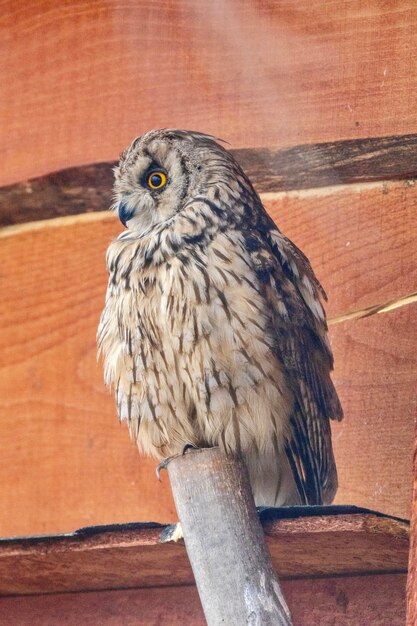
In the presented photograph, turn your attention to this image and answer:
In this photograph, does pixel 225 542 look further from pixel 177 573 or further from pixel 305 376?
pixel 305 376

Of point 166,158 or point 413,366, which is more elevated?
point 166,158

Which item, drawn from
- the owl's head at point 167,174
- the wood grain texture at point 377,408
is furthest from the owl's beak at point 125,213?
→ the wood grain texture at point 377,408

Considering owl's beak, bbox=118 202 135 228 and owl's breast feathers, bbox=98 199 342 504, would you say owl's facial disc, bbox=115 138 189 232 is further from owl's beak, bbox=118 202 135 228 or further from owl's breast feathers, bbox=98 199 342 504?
owl's breast feathers, bbox=98 199 342 504

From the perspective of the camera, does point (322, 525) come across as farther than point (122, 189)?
No

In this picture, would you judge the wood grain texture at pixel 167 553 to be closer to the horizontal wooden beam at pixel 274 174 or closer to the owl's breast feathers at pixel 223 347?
the owl's breast feathers at pixel 223 347

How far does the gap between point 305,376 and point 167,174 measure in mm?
649

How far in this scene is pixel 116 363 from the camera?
2.75 m

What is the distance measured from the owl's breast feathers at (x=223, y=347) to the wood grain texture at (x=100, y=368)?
0.56 ft

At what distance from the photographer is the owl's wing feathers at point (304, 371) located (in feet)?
8.73

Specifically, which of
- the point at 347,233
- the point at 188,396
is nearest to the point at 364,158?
the point at 347,233

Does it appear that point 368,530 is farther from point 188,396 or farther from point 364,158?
point 364,158

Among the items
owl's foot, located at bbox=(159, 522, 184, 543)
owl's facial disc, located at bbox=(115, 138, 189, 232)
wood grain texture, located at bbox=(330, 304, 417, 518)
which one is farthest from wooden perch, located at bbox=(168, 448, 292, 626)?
owl's facial disc, located at bbox=(115, 138, 189, 232)

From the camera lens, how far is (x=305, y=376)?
8.80 ft

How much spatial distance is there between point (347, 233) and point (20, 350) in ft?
3.24
